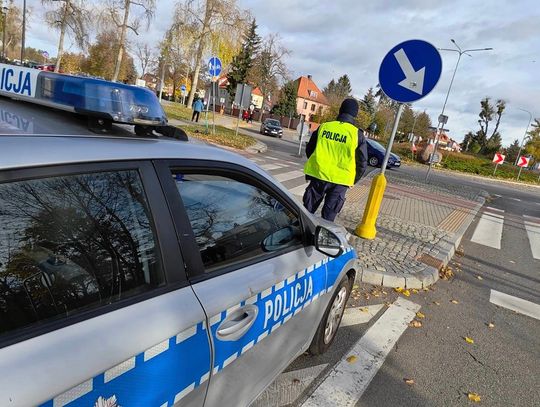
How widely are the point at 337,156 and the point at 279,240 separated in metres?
2.90

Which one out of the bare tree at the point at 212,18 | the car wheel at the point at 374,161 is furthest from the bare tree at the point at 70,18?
the car wheel at the point at 374,161

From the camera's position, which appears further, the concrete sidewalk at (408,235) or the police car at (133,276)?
the concrete sidewalk at (408,235)

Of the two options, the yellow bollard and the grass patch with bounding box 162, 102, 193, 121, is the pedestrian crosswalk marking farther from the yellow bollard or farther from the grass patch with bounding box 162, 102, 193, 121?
the grass patch with bounding box 162, 102, 193, 121

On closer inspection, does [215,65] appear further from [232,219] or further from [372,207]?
[232,219]

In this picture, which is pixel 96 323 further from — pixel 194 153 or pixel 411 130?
pixel 411 130

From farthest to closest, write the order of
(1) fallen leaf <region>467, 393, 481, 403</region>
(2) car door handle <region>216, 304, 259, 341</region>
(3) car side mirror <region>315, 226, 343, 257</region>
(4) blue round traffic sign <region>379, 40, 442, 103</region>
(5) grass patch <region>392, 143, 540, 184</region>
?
(5) grass patch <region>392, 143, 540, 184</region>
(4) blue round traffic sign <region>379, 40, 442, 103</region>
(1) fallen leaf <region>467, 393, 481, 403</region>
(3) car side mirror <region>315, 226, 343, 257</region>
(2) car door handle <region>216, 304, 259, 341</region>

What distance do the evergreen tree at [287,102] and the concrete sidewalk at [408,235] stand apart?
57945mm

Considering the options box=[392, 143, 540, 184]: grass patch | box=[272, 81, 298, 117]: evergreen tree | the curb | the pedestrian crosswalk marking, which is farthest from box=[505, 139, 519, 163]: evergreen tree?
the curb

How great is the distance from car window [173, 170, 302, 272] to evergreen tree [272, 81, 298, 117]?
Result: 68.1 metres

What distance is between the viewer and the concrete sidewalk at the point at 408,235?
5188 mm

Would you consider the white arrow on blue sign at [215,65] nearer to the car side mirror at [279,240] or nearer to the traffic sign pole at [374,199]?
the traffic sign pole at [374,199]

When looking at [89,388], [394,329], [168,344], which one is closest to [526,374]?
[394,329]

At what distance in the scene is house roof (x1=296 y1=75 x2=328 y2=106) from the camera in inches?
3526

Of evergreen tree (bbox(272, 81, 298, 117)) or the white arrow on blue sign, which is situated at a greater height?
evergreen tree (bbox(272, 81, 298, 117))
